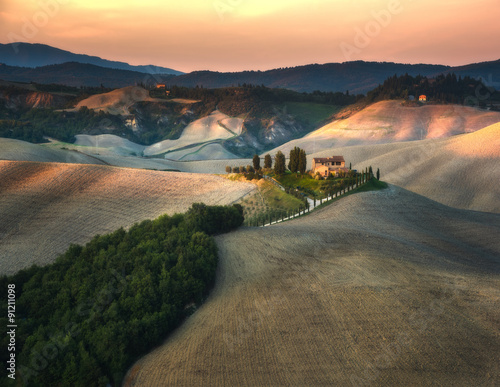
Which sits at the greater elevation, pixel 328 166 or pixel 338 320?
pixel 328 166

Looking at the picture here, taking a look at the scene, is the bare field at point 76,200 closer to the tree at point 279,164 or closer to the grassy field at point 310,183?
the grassy field at point 310,183

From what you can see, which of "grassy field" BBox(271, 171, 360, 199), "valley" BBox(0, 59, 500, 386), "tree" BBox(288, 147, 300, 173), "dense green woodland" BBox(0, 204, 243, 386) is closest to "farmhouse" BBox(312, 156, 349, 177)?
"grassy field" BBox(271, 171, 360, 199)

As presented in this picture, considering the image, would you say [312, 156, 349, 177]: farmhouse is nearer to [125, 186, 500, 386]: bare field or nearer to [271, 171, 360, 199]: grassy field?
[271, 171, 360, 199]: grassy field

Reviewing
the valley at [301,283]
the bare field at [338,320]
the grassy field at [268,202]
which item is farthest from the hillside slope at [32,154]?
the bare field at [338,320]

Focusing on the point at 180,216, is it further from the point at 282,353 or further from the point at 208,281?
the point at 282,353

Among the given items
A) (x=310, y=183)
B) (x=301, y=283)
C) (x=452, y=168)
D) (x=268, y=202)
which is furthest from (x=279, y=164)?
(x=301, y=283)

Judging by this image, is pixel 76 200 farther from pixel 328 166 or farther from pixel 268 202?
pixel 328 166
